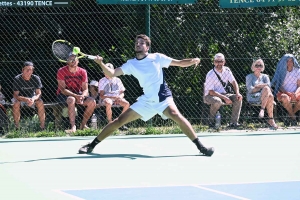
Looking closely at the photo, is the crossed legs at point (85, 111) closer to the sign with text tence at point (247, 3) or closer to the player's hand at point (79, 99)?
the player's hand at point (79, 99)

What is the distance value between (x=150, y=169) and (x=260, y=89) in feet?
19.6

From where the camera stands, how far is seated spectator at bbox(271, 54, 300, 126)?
1436 centimetres

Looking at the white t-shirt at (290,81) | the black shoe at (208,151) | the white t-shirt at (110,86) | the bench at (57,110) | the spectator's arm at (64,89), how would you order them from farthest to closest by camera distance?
the white t-shirt at (290,81) → the white t-shirt at (110,86) → the bench at (57,110) → the spectator's arm at (64,89) → the black shoe at (208,151)

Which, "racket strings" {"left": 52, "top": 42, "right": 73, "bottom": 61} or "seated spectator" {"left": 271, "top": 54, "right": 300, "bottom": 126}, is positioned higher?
"racket strings" {"left": 52, "top": 42, "right": 73, "bottom": 61}

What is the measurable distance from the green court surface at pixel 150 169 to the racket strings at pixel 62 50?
1344 millimetres

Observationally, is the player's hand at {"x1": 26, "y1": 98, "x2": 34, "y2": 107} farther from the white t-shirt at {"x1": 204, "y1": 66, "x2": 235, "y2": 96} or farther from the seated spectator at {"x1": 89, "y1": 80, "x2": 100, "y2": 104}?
the white t-shirt at {"x1": 204, "y1": 66, "x2": 235, "y2": 96}

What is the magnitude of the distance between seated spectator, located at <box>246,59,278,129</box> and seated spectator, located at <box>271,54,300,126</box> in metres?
0.32

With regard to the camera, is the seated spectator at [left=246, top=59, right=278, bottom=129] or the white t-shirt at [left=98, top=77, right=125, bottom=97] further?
the seated spectator at [left=246, top=59, right=278, bottom=129]

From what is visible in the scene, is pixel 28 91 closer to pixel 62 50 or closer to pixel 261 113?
pixel 62 50

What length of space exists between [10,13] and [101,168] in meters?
6.29

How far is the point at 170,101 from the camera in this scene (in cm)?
1001

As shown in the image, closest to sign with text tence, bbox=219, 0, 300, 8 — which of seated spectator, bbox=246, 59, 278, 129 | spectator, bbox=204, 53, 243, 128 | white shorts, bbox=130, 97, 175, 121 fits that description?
spectator, bbox=204, 53, 243, 128

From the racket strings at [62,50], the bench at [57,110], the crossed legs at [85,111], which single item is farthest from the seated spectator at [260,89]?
the racket strings at [62,50]

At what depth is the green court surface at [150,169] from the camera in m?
7.04
